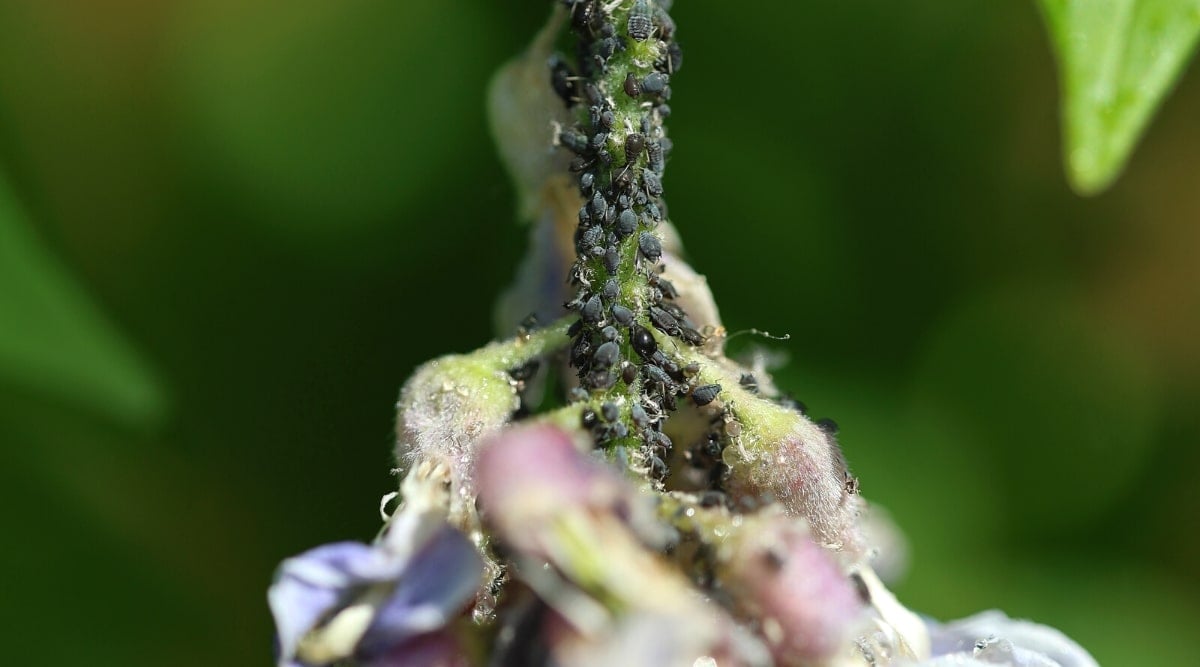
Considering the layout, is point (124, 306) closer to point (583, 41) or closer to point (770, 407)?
point (583, 41)

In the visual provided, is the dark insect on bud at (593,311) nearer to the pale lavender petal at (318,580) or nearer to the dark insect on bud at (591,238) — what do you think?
the dark insect on bud at (591,238)

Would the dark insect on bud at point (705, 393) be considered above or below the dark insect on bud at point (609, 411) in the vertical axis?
above

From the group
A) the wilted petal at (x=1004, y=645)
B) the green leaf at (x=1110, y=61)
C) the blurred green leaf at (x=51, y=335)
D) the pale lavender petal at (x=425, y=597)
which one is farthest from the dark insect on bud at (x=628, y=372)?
the blurred green leaf at (x=51, y=335)

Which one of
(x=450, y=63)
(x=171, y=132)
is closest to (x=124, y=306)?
(x=171, y=132)

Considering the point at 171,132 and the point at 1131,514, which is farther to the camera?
the point at 1131,514

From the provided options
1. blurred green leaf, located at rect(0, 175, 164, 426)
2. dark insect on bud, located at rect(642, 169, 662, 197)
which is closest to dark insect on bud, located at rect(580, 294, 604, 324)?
dark insect on bud, located at rect(642, 169, 662, 197)
